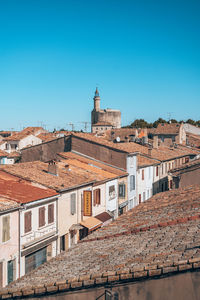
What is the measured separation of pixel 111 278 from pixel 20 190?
1613 cm

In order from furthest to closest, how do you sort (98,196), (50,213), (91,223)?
(98,196), (91,223), (50,213)

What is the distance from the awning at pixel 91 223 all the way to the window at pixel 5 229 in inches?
320

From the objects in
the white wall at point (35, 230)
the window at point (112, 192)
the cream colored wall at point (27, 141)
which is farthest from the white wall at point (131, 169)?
the cream colored wall at point (27, 141)

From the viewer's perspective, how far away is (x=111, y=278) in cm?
764

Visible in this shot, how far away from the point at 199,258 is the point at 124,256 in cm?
301

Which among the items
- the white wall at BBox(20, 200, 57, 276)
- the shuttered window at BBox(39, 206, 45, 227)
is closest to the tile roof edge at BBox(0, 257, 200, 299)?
the white wall at BBox(20, 200, 57, 276)

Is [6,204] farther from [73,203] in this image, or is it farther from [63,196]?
[73,203]

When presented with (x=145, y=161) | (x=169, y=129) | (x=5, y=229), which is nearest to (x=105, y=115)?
(x=169, y=129)

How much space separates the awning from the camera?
27.3 metres

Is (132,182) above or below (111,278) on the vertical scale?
above

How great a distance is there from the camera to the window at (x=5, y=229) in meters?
19.7

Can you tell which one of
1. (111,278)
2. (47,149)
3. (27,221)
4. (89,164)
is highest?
(47,149)

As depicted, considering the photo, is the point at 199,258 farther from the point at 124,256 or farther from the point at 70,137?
the point at 70,137

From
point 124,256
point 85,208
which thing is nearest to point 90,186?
point 85,208
